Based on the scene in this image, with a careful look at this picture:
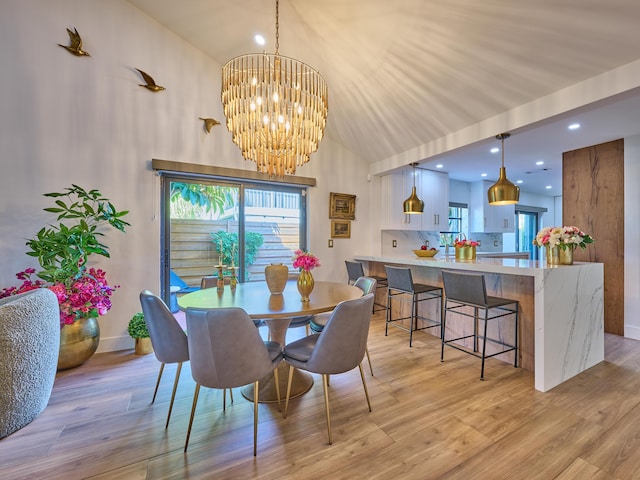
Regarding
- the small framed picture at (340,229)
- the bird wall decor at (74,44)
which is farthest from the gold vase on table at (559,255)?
the bird wall decor at (74,44)

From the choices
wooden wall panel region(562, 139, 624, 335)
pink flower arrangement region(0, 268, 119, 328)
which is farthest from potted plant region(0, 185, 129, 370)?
wooden wall panel region(562, 139, 624, 335)

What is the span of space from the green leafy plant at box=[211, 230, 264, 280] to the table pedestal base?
1.81 meters

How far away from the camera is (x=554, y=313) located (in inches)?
92.4

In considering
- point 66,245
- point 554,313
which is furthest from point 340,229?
point 66,245

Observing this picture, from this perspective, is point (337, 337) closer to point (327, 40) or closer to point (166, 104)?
Result: point (327, 40)

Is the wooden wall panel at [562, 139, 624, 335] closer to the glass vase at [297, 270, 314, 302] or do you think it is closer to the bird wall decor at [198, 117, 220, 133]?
the glass vase at [297, 270, 314, 302]

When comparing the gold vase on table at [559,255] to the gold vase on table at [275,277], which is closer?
the gold vase on table at [275,277]

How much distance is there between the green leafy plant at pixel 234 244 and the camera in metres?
3.78

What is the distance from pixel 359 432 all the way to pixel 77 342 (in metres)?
2.58

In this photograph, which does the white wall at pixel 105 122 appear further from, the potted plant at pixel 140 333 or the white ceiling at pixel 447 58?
the white ceiling at pixel 447 58

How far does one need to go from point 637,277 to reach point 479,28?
139 inches

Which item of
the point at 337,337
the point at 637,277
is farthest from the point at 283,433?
the point at 637,277

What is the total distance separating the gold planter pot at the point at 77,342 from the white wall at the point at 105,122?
0.37m

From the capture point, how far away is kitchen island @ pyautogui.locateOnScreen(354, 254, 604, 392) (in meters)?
2.29
